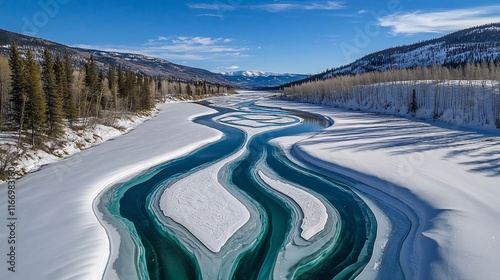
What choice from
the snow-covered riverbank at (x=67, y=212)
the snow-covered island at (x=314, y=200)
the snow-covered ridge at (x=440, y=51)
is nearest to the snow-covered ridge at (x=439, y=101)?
the snow-covered island at (x=314, y=200)

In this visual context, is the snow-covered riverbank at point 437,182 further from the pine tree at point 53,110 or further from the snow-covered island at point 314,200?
the pine tree at point 53,110

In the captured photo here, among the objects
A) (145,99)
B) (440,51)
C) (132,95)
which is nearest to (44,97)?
(132,95)

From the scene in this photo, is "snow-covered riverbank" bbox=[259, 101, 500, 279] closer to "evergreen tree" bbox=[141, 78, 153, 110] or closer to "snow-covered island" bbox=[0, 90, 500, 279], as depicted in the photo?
"snow-covered island" bbox=[0, 90, 500, 279]

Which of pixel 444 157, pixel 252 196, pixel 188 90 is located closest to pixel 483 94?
pixel 444 157

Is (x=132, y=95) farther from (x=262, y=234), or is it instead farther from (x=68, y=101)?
(x=262, y=234)

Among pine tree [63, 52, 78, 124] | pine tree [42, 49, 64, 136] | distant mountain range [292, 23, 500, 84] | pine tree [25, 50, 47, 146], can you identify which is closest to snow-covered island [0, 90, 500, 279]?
pine tree [42, 49, 64, 136]

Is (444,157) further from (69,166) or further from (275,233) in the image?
(69,166)
